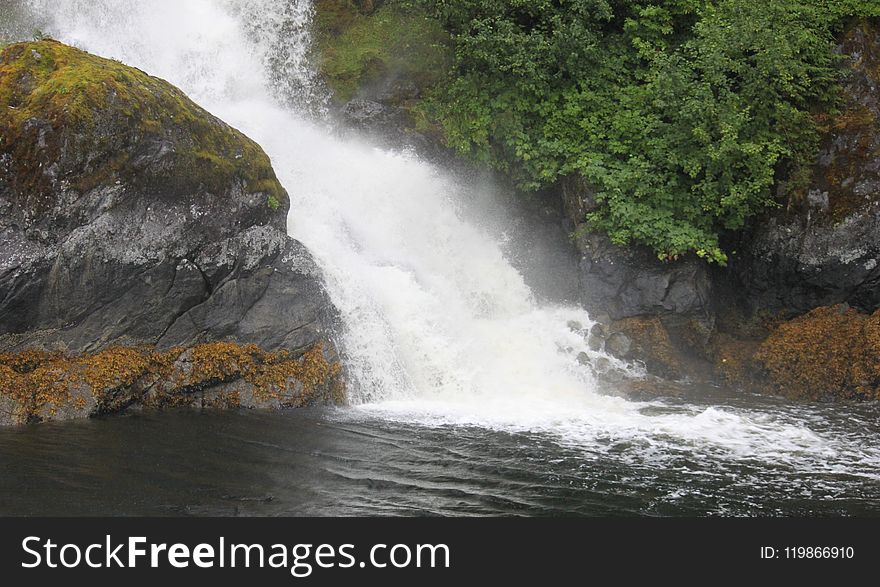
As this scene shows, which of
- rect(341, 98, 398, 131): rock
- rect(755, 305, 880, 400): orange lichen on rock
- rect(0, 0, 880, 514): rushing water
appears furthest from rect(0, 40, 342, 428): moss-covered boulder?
rect(755, 305, 880, 400): orange lichen on rock

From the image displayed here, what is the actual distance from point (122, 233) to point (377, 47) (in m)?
7.92

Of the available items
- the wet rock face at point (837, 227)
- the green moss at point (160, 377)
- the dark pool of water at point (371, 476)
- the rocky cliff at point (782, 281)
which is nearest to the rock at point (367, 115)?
the rocky cliff at point (782, 281)

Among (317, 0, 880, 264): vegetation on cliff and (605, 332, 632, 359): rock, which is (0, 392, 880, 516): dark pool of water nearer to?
(605, 332, 632, 359): rock

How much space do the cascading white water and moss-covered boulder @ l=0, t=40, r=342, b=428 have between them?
1.12 metres

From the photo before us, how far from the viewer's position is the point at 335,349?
449 inches

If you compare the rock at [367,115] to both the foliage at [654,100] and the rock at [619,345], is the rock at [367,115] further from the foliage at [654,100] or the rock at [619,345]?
A: the rock at [619,345]

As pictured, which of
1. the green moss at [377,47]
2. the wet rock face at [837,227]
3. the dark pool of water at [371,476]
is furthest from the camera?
the green moss at [377,47]

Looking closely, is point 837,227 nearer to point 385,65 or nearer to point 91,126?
point 385,65

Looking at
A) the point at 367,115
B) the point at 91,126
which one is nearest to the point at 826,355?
the point at 367,115

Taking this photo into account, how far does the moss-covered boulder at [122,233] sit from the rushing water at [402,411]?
0.94 meters

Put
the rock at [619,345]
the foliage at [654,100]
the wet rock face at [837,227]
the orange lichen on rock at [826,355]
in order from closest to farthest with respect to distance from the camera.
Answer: the orange lichen on rock at [826,355] < the wet rock face at [837,227] < the foliage at [654,100] < the rock at [619,345]

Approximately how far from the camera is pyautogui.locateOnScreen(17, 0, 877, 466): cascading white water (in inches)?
394

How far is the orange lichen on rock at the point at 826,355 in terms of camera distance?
11547 millimetres

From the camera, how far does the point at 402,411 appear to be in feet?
34.4
